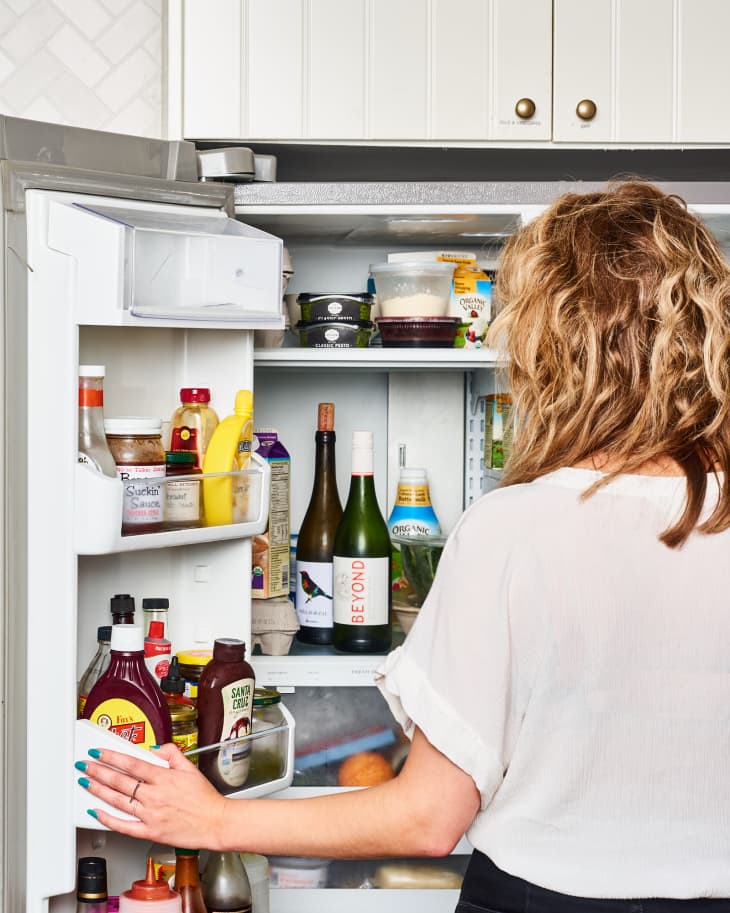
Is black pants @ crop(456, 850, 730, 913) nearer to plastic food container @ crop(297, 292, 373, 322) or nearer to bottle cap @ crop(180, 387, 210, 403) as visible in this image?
bottle cap @ crop(180, 387, 210, 403)

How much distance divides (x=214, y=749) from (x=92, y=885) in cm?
20

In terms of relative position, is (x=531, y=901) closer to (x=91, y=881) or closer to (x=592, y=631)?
(x=592, y=631)

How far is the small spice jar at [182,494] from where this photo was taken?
124 cm

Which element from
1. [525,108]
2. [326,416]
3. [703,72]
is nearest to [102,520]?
[326,416]

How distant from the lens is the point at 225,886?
4.38 feet

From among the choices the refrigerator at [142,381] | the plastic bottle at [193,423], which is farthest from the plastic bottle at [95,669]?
the plastic bottle at [193,423]

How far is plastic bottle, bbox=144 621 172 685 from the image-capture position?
126cm

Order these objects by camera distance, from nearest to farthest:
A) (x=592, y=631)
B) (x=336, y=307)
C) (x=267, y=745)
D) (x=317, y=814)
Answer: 1. (x=592, y=631)
2. (x=317, y=814)
3. (x=267, y=745)
4. (x=336, y=307)

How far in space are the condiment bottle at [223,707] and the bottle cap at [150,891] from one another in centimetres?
13

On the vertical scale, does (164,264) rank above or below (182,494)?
above

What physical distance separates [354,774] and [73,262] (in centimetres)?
99

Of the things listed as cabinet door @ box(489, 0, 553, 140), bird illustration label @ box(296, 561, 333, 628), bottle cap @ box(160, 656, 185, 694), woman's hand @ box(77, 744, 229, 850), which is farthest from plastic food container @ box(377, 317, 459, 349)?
woman's hand @ box(77, 744, 229, 850)

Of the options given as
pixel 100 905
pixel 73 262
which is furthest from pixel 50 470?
pixel 100 905

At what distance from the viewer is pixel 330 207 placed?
1435 mm
